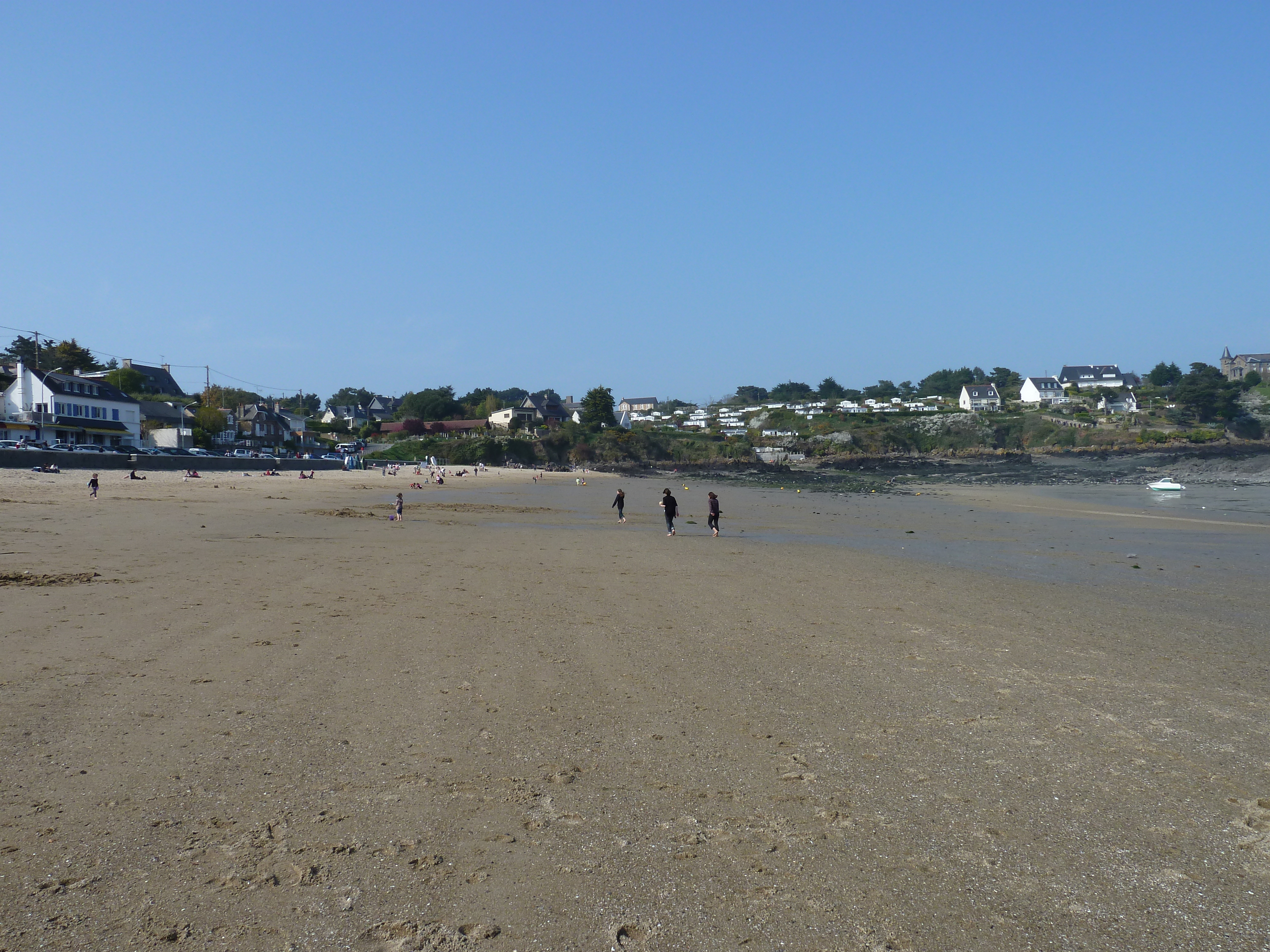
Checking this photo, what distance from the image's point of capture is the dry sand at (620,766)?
377 centimetres

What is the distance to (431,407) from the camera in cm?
11850

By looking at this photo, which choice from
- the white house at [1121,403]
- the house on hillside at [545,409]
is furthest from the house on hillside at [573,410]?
the white house at [1121,403]

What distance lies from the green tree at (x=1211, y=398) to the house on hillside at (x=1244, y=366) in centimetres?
3197

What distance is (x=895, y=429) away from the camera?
116812mm

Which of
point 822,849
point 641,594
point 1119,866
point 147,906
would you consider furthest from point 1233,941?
point 641,594

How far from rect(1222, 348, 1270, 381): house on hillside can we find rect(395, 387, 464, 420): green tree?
457ft

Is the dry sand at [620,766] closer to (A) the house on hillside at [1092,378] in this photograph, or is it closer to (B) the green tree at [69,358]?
(B) the green tree at [69,358]

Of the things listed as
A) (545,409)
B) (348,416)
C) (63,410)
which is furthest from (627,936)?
(348,416)

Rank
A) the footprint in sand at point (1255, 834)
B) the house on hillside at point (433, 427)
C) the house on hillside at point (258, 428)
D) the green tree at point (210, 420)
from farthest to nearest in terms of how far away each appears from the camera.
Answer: the house on hillside at point (433, 427), the house on hillside at point (258, 428), the green tree at point (210, 420), the footprint in sand at point (1255, 834)

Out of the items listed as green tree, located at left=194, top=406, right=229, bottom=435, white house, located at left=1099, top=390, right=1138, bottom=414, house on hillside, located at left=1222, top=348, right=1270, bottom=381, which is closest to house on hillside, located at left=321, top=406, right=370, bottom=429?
green tree, located at left=194, top=406, right=229, bottom=435

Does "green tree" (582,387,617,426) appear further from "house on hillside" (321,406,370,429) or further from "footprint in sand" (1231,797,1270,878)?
"footprint in sand" (1231,797,1270,878)

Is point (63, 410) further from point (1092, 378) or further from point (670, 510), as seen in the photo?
point (1092, 378)

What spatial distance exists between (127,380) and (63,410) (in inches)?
1264

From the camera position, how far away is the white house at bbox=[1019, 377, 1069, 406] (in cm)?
14662
